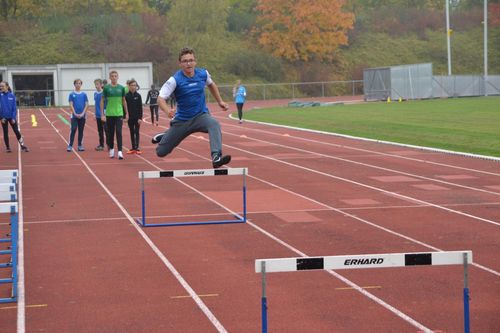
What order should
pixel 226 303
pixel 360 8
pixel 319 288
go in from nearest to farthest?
pixel 226 303 → pixel 319 288 → pixel 360 8

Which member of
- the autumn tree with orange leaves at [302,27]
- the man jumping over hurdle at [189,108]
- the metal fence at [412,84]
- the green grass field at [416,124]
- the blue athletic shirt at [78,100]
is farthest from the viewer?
the autumn tree with orange leaves at [302,27]

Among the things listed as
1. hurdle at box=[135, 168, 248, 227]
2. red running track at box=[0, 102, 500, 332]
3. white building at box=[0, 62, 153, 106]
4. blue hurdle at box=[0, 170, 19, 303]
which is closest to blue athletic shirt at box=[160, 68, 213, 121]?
hurdle at box=[135, 168, 248, 227]

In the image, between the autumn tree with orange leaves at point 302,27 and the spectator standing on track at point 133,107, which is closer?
the spectator standing on track at point 133,107

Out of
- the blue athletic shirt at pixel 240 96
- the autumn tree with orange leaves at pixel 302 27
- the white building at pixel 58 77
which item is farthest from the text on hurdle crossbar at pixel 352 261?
the autumn tree with orange leaves at pixel 302 27

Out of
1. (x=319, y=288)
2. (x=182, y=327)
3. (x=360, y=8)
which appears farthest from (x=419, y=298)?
(x=360, y=8)

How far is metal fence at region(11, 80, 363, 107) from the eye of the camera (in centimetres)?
6500

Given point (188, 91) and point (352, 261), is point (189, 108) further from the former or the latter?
point (352, 261)

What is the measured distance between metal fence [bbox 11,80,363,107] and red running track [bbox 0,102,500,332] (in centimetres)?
4438

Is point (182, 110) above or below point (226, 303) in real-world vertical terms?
above

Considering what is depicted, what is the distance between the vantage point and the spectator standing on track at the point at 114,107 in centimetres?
2264

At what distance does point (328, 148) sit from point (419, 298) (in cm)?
1785

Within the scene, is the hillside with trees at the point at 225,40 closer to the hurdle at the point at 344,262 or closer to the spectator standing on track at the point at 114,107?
the spectator standing on track at the point at 114,107

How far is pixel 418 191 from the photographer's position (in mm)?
16297

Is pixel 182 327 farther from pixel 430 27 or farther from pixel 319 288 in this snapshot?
pixel 430 27
